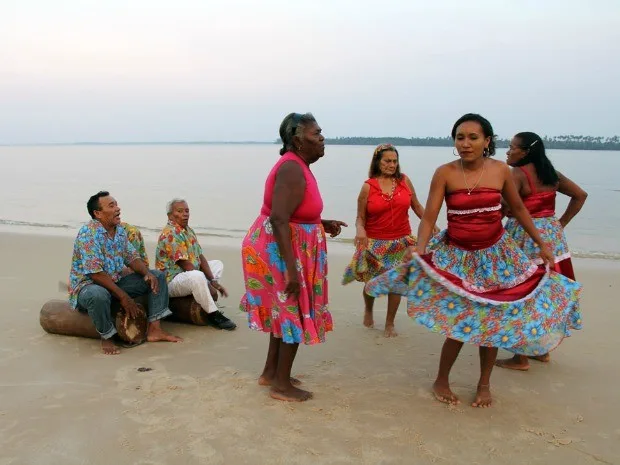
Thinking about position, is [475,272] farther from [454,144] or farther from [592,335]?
[592,335]

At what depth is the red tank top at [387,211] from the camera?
16.7ft

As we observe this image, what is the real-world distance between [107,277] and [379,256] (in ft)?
7.79

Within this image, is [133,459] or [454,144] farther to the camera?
[454,144]

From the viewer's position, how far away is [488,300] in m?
3.30

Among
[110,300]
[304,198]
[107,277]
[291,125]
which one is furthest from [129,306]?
[291,125]

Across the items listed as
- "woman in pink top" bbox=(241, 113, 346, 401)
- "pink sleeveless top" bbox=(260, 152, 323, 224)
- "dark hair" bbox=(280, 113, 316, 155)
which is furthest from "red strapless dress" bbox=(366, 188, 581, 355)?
"dark hair" bbox=(280, 113, 316, 155)

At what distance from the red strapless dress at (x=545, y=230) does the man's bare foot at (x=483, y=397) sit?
113 cm

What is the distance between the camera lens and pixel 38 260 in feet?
27.7

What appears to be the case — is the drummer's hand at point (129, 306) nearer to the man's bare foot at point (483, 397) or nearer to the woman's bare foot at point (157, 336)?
the woman's bare foot at point (157, 336)

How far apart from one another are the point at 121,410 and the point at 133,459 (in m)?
0.60

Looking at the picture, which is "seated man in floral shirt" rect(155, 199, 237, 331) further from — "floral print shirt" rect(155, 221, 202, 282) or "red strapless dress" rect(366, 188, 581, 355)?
"red strapless dress" rect(366, 188, 581, 355)

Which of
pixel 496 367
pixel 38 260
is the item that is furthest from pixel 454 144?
pixel 38 260

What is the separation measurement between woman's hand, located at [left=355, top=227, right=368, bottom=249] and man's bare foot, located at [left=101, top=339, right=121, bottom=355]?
2227mm

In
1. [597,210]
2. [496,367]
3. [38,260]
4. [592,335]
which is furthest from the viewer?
[597,210]
